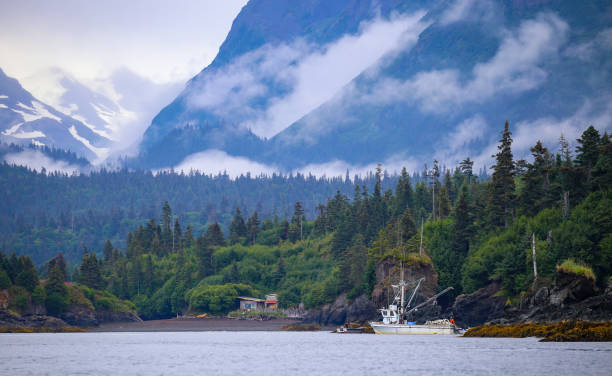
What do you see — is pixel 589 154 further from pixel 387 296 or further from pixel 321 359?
pixel 321 359

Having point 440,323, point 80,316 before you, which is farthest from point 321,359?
point 80,316

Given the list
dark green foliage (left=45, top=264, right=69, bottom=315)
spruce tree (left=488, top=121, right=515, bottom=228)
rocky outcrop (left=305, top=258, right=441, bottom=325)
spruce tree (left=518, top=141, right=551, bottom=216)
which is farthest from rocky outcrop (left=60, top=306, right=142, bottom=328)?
spruce tree (left=518, top=141, right=551, bottom=216)

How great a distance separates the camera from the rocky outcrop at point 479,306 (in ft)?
436

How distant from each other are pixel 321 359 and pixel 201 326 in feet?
364

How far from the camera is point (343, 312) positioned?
578 feet

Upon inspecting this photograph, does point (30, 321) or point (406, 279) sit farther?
point (30, 321)

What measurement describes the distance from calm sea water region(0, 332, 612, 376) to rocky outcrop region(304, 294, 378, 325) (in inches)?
2203

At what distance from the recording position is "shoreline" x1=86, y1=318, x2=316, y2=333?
597 feet

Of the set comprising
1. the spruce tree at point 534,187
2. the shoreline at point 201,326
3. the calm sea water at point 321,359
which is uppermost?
the spruce tree at point 534,187

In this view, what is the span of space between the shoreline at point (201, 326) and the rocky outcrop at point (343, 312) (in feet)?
32.3

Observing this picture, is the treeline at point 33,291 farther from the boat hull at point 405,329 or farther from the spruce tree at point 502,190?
the spruce tree at point 502,190

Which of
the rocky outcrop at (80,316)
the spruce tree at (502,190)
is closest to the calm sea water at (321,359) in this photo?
the spruce tree at (502,190)

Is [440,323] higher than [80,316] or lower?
lower

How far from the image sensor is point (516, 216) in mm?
146375
